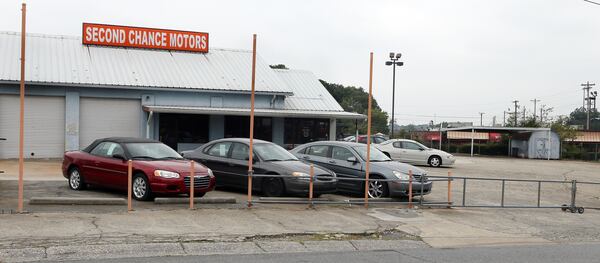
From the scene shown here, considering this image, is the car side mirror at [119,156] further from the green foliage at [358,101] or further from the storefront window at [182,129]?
the green foliage at [358,101]

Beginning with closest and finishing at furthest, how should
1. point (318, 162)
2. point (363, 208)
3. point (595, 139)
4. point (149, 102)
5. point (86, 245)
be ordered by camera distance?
point (86, 245) < point (363, 208) < point (318, 162) < point (149, 102) < point (595, 139)

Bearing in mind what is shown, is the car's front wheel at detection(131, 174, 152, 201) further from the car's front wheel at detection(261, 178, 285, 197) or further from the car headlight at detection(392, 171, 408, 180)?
the car headlight at detection(392, 171, 408, 180)

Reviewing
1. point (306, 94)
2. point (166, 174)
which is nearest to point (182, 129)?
point (306, 94)

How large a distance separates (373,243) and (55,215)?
17.7ft

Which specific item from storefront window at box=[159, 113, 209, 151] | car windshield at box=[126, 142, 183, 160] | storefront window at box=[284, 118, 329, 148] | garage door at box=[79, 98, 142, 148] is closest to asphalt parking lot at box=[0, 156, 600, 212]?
car windshield at box=[126, 142, 183, 160]

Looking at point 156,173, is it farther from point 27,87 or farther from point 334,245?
point 27,87

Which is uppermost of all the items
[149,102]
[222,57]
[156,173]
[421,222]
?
[222,57]

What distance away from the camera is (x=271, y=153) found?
14.4 m

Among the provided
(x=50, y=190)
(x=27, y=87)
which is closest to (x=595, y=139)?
(x=27, y=87)

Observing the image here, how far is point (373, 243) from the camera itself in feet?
30.6

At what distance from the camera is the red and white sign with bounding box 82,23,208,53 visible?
2850 centimetres

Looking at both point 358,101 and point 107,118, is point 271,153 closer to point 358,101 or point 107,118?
point 107,118

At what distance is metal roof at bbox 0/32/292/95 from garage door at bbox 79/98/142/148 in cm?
101

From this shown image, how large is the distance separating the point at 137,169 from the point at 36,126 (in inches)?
576
